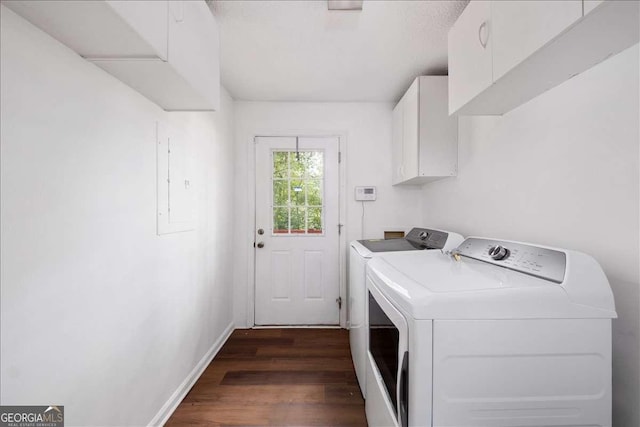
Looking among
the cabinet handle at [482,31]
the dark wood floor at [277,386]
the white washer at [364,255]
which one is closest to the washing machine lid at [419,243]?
→ the white washer at [364,255]

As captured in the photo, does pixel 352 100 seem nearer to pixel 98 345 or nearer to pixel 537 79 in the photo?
pixel 537 79

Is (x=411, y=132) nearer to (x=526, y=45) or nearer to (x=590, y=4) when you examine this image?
(x=526, y=45)

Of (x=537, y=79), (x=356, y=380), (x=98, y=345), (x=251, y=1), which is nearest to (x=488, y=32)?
(x=537, y=79)

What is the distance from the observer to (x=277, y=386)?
1958mm

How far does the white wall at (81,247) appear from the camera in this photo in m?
0.84

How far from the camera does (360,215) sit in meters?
2.89

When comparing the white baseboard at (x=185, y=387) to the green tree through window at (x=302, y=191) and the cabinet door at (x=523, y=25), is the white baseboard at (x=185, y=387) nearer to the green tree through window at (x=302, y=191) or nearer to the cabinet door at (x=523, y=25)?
the green tree through window at (x=302, y=191)

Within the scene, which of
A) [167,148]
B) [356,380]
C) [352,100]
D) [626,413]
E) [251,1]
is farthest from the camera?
[352,100]

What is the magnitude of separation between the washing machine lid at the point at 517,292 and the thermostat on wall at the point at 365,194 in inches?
71.2

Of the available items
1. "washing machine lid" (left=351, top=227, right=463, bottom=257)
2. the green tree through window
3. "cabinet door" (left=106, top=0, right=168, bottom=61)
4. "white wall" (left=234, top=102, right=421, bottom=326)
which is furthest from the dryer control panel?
the green tree through window

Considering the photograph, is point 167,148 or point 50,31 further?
point 167,148

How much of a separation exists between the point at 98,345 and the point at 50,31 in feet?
3.73

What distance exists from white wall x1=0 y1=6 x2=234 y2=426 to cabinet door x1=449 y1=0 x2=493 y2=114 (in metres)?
1.56

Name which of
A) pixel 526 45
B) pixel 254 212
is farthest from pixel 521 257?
pixel 254 212
